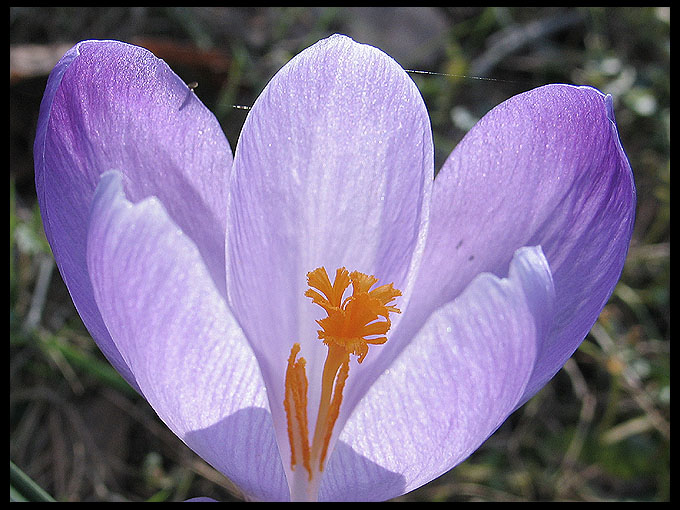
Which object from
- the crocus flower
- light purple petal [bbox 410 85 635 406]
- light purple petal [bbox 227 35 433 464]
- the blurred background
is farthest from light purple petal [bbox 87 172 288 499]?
the blurred background

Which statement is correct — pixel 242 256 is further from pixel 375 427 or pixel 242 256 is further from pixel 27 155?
pixel 27 155

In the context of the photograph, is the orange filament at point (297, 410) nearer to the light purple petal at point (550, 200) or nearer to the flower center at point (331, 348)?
the flower center at point (331, 348)

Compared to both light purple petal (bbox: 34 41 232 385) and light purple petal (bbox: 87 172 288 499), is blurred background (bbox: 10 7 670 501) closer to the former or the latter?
light purple petal (bbox: 34 41 232 385)

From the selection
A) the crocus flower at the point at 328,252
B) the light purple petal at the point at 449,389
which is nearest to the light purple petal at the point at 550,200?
the crocus flower at the point at 328,252

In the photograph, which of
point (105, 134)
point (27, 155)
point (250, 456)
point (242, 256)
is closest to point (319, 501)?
point (250, 456)

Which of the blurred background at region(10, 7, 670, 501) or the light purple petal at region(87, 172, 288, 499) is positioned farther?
the blurred background at region(10, 7, 670, 501)

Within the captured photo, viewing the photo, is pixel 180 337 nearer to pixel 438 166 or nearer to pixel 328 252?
pixel 328 252
